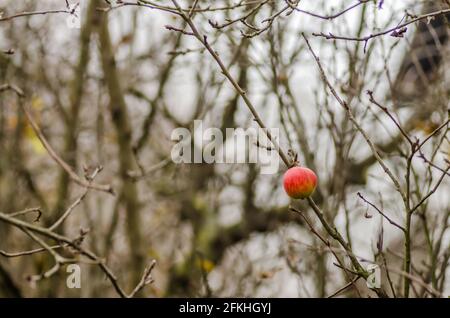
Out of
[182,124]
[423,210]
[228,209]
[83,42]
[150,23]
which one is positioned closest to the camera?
[423,210]

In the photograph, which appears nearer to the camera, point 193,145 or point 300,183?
point 300,183

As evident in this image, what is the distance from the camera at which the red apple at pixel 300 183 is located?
177 cm

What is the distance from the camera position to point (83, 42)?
4.73m

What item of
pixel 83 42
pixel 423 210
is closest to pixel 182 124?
pixel 83 42

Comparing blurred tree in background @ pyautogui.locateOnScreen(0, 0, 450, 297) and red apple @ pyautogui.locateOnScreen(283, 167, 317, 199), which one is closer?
red apple @ pyautogui.locateOnScreen(283, 167, 317, 199)

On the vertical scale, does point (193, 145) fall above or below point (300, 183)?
above

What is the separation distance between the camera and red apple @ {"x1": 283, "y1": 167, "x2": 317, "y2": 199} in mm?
1771

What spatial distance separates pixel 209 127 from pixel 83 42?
3.84 ft

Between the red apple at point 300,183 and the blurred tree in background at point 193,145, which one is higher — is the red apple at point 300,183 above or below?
below

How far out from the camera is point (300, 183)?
1770mm

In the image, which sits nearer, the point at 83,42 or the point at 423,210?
the point at 423,210

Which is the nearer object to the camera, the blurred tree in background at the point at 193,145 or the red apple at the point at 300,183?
the red apple at the point at 300,183

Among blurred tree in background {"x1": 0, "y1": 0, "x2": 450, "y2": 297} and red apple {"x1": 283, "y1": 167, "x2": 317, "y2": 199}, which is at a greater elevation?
blurred tree in background {"x1": 0, "y1": 0, "x2": 450, "y2": 297}
